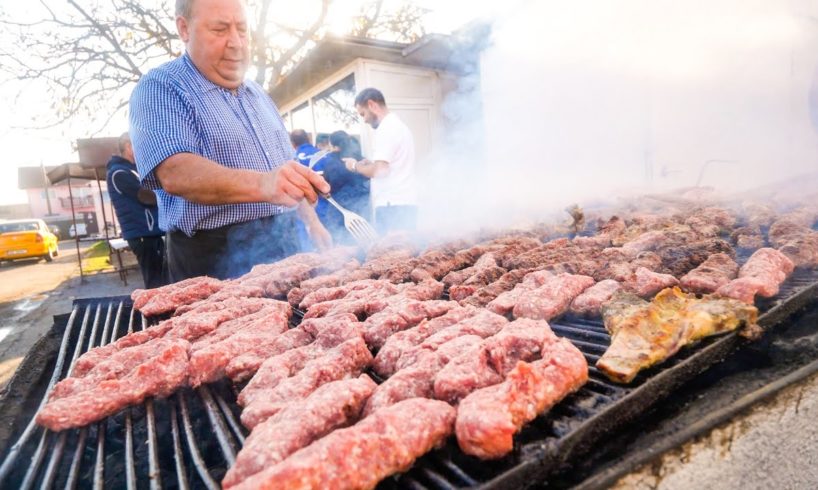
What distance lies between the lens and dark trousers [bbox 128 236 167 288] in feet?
25.7

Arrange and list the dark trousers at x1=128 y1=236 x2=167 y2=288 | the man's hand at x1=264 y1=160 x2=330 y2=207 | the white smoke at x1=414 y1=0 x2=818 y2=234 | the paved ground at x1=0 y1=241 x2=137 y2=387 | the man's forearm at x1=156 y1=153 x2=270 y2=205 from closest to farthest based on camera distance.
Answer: the man's hand at x1=264 y1=160 x2=330 y2=207 < the man's forearm at x1=156 y1=153 x2=270 y2=205 < the dark trousers at x1=128 y1=236 x2=167 y2=288 < the paved ground at x1=0 y1=241 x2=137 y2=387 < the white smoke at x1=414 y1=0 x2=818 y2=234

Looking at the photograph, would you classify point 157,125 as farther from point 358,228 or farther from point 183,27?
point 358,228

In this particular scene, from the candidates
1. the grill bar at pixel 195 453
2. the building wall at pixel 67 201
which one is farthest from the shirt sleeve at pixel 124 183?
the building wall at pixel 67 201

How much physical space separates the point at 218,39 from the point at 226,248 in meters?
1.67

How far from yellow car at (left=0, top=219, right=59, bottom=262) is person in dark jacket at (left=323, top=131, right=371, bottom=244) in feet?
66.7

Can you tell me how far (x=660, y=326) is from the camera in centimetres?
180

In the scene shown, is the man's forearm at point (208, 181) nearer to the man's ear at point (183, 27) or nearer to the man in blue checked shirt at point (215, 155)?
the man in blue checked shirt at point (215, 155)

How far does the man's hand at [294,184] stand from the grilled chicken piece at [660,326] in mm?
1780

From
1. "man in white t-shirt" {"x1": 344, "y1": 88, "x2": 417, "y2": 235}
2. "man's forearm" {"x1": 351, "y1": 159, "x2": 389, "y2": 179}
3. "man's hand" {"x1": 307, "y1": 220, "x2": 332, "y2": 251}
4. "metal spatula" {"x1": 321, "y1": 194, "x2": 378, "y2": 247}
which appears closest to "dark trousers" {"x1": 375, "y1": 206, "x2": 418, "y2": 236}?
"man in white t-shirt" {"x1": 344, "y1": 88, "x2": 417, "y2": 235}

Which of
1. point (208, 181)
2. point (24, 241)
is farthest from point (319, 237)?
point (24, 241)

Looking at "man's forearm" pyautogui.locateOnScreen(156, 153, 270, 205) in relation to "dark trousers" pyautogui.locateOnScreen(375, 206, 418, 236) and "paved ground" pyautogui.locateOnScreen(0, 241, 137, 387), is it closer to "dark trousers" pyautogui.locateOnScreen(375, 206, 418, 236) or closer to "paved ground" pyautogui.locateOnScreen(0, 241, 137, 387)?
"dark trousers" pyautogui.locateOnScreen(375, 206, 418, 236)

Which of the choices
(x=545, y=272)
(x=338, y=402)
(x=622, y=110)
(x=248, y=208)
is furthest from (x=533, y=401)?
(x=622, y=110)

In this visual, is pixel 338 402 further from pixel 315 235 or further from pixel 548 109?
pixel 548 109

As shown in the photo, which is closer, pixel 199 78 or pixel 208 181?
pixel 208 181
